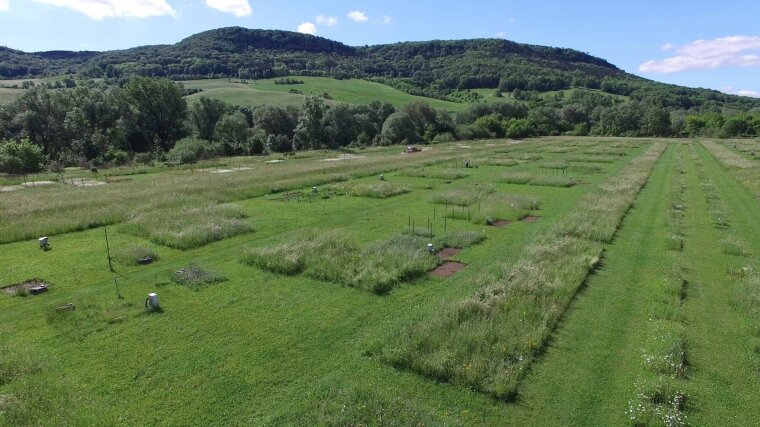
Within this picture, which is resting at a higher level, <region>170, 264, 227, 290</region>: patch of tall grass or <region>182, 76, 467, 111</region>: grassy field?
<region>182, 76, 467, 111</region>: grassy field

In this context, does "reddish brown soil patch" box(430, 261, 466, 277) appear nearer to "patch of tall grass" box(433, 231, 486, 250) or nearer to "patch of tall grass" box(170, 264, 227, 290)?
"patch of tall grass" box(433, 231, 486, 250)

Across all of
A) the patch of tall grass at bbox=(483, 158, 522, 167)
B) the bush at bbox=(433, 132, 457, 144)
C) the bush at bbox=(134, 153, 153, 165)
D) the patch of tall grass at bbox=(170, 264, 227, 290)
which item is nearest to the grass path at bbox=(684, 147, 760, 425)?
the patch of tall grass at bbox=(170, 264, 227, 290)

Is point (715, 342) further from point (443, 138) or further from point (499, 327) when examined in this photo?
point (443, 138)

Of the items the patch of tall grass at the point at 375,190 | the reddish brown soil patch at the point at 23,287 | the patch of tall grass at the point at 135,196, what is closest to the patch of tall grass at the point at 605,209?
the patch of tall grass at the point at 375,190

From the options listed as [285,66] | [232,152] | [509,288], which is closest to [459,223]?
[509,288]

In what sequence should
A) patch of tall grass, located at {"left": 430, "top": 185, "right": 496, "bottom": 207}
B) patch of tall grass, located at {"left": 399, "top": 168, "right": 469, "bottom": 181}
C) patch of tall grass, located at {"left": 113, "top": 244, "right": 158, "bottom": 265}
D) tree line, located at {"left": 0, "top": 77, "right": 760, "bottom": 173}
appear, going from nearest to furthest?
patch of tall grass, located at {"left": 113, "top": 244, "right": 158, "bottom": 265}, patch of tall grass, located at {"left": 430, "top": 185, "right": 496, "bottom": 207}, patch of tall grass, located at {"left": 399, "top": 168, "right": 469, "bottom": 181}, tree line, located at {"left": 0, "top": 77, "right": 760, "bottom": 173}

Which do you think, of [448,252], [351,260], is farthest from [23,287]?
[448,252]
